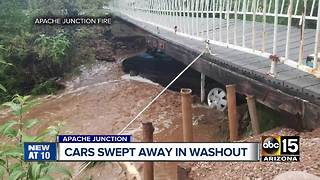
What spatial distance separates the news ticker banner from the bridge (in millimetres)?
669

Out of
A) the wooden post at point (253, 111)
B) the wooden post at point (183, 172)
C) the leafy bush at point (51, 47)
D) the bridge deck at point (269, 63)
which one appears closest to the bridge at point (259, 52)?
the bridge deck at point (269, 63)

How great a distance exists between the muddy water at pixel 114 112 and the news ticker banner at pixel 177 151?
2.33 m

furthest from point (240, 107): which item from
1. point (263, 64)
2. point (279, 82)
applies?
point (279, 82)

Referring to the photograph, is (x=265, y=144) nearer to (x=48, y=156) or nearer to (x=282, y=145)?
(x=282, y=145)

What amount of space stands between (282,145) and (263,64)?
2.04 m

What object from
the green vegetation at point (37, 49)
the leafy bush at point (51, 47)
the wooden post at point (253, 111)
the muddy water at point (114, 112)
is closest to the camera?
the wooden post at point (253, 111)

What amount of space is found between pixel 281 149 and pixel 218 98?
4.01m

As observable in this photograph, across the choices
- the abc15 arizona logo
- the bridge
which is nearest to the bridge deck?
the bridge

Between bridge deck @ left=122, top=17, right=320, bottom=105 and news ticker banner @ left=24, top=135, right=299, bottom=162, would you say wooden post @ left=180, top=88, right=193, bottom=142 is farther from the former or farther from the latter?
news ticker banner @ left=24, top=135, right=299, bottom=162

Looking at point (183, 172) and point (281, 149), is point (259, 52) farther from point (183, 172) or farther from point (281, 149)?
point (183, 172)

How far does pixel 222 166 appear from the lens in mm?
4238

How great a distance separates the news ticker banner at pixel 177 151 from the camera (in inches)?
147

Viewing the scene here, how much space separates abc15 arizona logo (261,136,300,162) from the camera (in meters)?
3.74

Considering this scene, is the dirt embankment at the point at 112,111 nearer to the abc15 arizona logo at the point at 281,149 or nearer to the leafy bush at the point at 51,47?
the leafy bush at the point at 51,47
